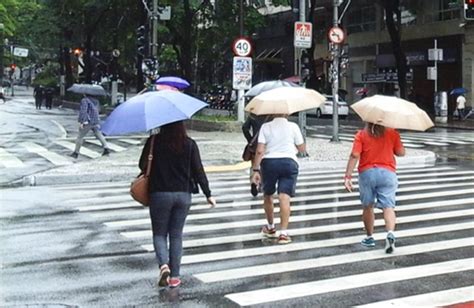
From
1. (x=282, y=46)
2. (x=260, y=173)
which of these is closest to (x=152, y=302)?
(x=260, y=173)

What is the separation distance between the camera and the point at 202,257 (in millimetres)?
7902

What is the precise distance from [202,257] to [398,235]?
2.76 metres

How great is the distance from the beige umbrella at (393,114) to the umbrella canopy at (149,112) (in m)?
2.37

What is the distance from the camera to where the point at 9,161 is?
59.5 feet

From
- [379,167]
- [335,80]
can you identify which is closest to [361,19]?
[335,80]

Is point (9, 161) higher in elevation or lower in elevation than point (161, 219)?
lower

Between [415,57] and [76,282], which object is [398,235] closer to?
[76,282]

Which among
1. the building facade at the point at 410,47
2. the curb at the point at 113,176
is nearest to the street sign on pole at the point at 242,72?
the curb at the point at 113,176

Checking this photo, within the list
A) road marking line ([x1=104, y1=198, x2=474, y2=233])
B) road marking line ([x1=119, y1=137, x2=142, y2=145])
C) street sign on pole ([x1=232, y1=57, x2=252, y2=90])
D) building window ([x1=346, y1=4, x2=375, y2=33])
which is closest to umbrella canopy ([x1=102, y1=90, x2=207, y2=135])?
road marking line ([x1=104, y1=198, x2=474, y2=233])

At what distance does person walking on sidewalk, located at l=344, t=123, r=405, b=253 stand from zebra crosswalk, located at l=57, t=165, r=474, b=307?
20.9 inches

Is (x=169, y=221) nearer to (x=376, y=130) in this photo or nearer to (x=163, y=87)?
(x=163, y=87)

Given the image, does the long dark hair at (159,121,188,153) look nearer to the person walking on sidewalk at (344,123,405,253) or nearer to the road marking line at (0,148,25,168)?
the person walking on sidewalk at (344,123,405,253)

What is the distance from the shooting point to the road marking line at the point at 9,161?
1730cm

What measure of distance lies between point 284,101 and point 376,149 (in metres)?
1.29
